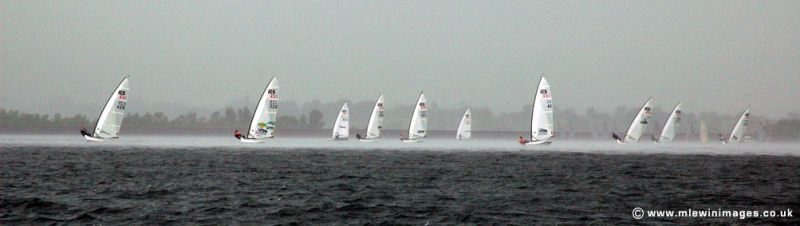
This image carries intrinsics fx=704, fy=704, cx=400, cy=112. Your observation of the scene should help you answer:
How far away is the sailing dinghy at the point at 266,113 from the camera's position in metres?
96.5

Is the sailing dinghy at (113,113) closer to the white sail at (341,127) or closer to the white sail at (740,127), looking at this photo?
the white sail at (341,127)

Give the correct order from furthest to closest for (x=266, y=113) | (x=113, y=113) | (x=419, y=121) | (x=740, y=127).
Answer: (x=740, y=127) < (x=419, y=121) < (x=266, y=113) < (x=113, y=113)

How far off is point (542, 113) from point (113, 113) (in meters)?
57.7

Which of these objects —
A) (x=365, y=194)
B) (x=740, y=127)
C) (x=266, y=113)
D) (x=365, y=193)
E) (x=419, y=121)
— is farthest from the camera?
(x=740, y=127)

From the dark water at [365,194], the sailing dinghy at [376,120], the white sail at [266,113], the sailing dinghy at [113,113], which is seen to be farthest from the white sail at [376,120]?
the dark water at [365,194]

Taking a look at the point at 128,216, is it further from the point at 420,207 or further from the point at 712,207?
the point at 712,207

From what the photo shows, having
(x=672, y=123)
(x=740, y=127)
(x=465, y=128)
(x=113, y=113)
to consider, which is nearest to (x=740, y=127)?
(x=740, y=127)

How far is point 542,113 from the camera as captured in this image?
96.9 meters

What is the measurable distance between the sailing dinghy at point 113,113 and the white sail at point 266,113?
56.4 feet

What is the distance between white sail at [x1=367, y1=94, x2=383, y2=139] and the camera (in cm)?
12347

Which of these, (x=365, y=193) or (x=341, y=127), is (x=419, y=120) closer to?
(x=341, y=127)

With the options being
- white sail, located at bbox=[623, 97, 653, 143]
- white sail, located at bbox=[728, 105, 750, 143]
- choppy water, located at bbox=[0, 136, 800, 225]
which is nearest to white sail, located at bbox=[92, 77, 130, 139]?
choppy water, located at bbox=[0, 136, 800, 225]

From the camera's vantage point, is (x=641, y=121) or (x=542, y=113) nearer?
(x=542, y=113)

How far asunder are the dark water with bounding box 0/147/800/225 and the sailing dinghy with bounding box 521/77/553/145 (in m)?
40.2
